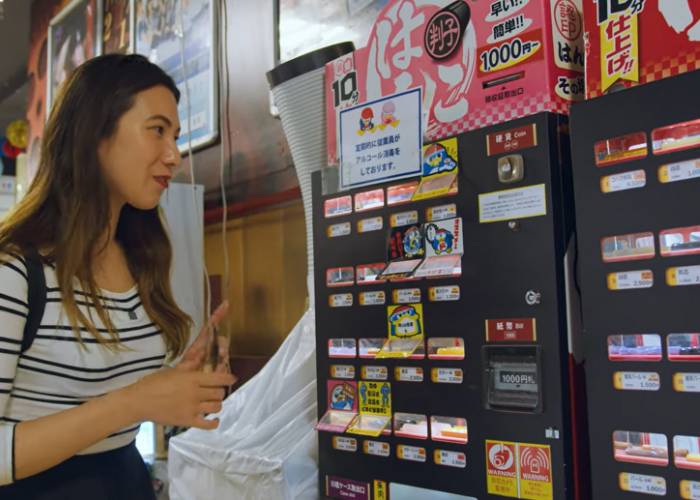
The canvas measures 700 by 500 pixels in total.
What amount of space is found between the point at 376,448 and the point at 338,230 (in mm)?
533

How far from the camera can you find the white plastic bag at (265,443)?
180 centimetres

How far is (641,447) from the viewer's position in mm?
1150

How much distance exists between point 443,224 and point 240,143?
1.89 metres

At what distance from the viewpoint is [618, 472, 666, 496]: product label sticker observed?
3.65 feet

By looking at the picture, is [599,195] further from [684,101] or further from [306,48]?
[306,48]

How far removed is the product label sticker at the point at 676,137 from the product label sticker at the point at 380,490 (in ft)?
3.01

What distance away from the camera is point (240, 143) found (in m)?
3.16

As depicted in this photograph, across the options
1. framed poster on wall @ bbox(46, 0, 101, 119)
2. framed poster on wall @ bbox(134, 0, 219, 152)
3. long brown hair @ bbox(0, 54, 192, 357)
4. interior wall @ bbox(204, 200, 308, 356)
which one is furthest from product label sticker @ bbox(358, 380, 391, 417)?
framed poster on wall @ bbox(46, 0, 101, 119)

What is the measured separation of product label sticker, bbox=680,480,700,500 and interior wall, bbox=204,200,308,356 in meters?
1.82

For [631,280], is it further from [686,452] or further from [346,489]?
[346,489]

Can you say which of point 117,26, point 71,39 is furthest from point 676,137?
point 71,39

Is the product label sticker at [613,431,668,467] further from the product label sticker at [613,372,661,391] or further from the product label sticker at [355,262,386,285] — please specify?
the product label sticker at [355,262,386,285]

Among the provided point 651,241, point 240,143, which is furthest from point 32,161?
point 651,241

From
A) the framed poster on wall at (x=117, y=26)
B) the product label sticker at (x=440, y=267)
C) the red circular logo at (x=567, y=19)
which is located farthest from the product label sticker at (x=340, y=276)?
the framed poster on wall at (x=117, y=26)
